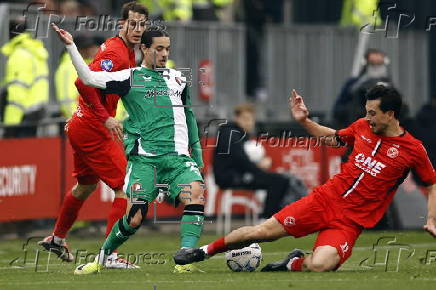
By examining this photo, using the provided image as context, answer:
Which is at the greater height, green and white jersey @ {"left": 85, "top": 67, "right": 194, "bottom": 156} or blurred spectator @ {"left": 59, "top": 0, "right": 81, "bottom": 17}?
blurred spectator @ {"left": 59, "top": 0, "right": 81, "bottom": 17}

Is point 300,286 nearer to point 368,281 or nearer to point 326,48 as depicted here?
point 368,281

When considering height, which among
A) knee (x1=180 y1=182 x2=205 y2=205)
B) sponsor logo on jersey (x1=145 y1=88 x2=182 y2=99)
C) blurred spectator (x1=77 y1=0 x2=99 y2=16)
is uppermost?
blurred spectator (x1=77 y1=0 x2=99 y2=16)

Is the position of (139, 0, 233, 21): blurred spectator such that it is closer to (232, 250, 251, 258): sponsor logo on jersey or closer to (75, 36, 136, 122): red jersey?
(75, 36, 136, 122): red jersey

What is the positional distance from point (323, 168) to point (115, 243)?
24.9ft

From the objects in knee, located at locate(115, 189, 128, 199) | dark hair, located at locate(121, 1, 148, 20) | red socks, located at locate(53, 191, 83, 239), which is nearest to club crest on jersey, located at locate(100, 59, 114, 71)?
dark hair, located at locate(121, 1, 148, 20)

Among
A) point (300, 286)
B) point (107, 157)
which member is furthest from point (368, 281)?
point (107, 157)

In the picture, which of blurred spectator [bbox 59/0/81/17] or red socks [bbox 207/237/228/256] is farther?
blurred spectator [bbox 59/0/81/17]

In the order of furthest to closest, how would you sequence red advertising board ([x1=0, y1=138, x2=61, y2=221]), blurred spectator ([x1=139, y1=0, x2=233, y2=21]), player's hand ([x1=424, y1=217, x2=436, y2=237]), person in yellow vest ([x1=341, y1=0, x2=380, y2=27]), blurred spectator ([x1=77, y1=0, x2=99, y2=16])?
person in yellow vest ([x1=341, y1=0, x2=380, y2=27])
blurred spectator ([x1=139, y1=0, x2=233, y2=21])
blurred spectator ([x1=77, y1=0, x2=99, y2=16])
red advertising board ([x1=0, y1=138, x2=61, y2=221])
player's hand ([x1=424, y1=217, x2=436, y2=237])

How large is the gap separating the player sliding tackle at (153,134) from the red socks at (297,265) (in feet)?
2.91

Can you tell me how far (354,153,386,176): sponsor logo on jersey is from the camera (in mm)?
12922

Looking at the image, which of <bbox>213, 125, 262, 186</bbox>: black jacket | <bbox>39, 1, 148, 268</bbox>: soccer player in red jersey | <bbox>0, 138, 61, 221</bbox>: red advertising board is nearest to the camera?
<bbox>39, 1, 148, 268</bbox>: soccer player in red jersey

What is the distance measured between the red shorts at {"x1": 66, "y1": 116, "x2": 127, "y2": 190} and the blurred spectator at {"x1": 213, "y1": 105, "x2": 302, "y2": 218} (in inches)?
Result: 194

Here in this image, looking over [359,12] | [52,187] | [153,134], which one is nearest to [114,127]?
[153,134]

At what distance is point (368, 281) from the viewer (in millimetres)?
11984
